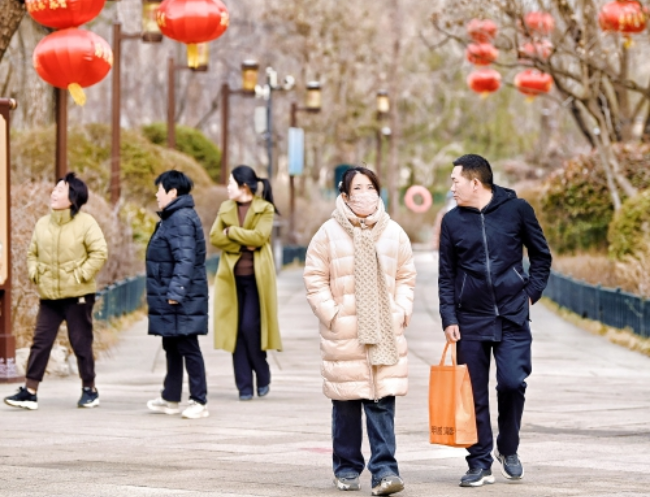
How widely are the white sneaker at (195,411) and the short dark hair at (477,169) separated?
390cm

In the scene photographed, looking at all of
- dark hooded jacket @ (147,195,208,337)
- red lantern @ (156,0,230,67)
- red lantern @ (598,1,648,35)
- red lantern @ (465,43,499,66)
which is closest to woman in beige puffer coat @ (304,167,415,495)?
dark hooded jacket @ (147,195,208,337)

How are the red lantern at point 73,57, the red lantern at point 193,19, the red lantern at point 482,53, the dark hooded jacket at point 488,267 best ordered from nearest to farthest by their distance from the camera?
the dark hooded jacket at point 488,267, the red lantern at point 73,57, the red lantern at point 193,19, the red lantern at point 482,53

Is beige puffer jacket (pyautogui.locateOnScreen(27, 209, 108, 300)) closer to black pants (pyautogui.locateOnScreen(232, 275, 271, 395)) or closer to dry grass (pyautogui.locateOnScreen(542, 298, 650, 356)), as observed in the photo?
black pants (pyautogui.locateOnScreen(232, 275, 271, 395))

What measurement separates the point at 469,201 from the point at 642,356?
344 inches

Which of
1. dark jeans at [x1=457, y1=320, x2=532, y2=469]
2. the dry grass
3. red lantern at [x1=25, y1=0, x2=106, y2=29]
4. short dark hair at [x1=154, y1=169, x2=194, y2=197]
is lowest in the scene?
the dry grass

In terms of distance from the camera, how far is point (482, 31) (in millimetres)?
21000

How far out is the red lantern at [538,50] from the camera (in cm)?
2152

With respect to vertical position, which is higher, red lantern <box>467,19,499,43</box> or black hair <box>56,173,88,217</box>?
red lantern <box>467,19,499,43</box>

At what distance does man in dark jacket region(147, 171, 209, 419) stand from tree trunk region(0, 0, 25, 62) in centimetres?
289

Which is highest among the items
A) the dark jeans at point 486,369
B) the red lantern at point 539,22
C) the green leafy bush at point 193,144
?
the red lantern at point 539,22

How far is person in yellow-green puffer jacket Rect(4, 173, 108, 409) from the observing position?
11602mm

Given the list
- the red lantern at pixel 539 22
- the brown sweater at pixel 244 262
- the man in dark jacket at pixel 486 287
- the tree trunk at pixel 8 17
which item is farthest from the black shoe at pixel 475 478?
the red lantern at pixel 539 22

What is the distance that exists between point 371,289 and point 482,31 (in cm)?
1356

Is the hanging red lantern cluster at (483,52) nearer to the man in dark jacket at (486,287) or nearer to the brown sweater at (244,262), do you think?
the brown sweater at (244,262)
